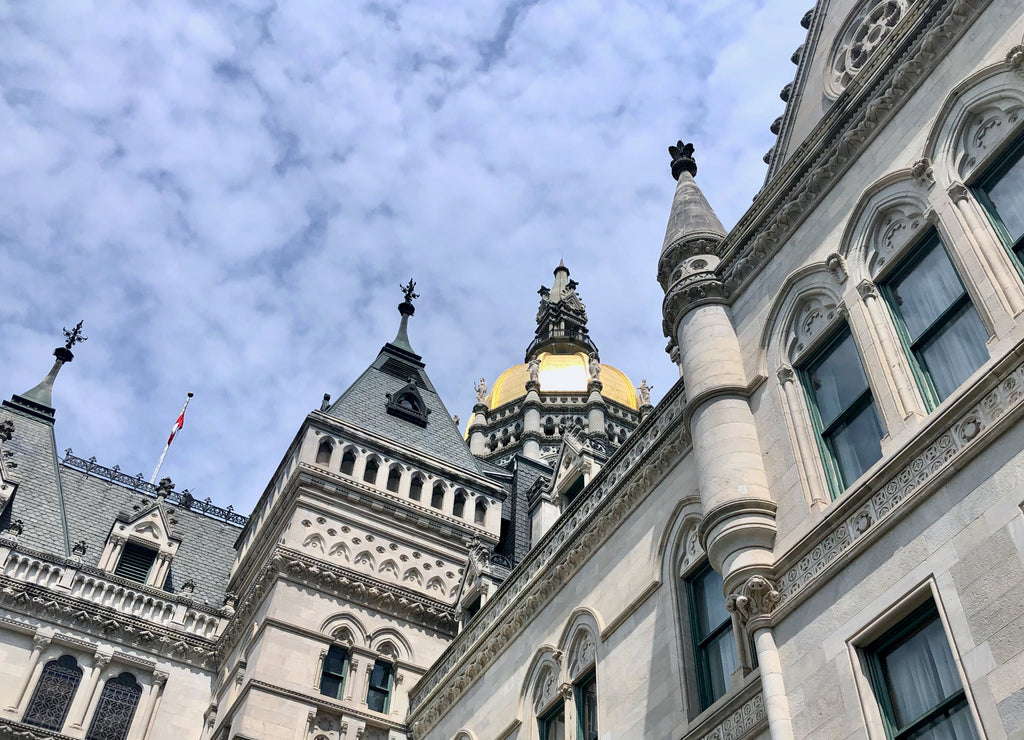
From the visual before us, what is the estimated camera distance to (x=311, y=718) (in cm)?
2364

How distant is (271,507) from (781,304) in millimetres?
20135

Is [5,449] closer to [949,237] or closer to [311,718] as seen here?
[311,718]

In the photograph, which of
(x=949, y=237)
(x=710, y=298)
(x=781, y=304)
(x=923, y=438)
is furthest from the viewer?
(x=710, y=298)

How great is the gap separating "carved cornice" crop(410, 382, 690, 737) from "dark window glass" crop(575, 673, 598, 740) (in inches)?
86.2

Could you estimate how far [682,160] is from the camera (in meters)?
19.0

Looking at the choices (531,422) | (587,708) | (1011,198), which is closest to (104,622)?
(587,708)

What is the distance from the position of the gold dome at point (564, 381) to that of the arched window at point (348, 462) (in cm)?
3432

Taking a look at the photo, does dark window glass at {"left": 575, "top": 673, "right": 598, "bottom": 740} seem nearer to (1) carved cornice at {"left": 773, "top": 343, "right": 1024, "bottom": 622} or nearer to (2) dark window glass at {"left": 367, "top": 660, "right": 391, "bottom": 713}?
(1) carved cornice at {"left": 773, "top": 343, "right": 1024, "bottom": 622}

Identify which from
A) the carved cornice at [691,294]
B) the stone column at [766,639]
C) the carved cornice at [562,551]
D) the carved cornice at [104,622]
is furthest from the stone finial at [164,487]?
the stone column at [766,639]

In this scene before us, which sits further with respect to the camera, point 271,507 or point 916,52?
point 271,507

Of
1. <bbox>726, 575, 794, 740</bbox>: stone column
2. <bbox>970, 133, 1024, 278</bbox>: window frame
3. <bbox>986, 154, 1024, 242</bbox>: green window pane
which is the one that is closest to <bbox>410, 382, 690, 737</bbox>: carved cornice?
<bbox>726, 575, 794, 740</bbox>: stone column

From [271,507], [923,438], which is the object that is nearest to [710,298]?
[923,438]

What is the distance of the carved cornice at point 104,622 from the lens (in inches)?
1081

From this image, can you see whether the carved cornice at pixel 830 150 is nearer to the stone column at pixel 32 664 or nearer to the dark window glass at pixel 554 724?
the dark window glass at pixel 554 724
